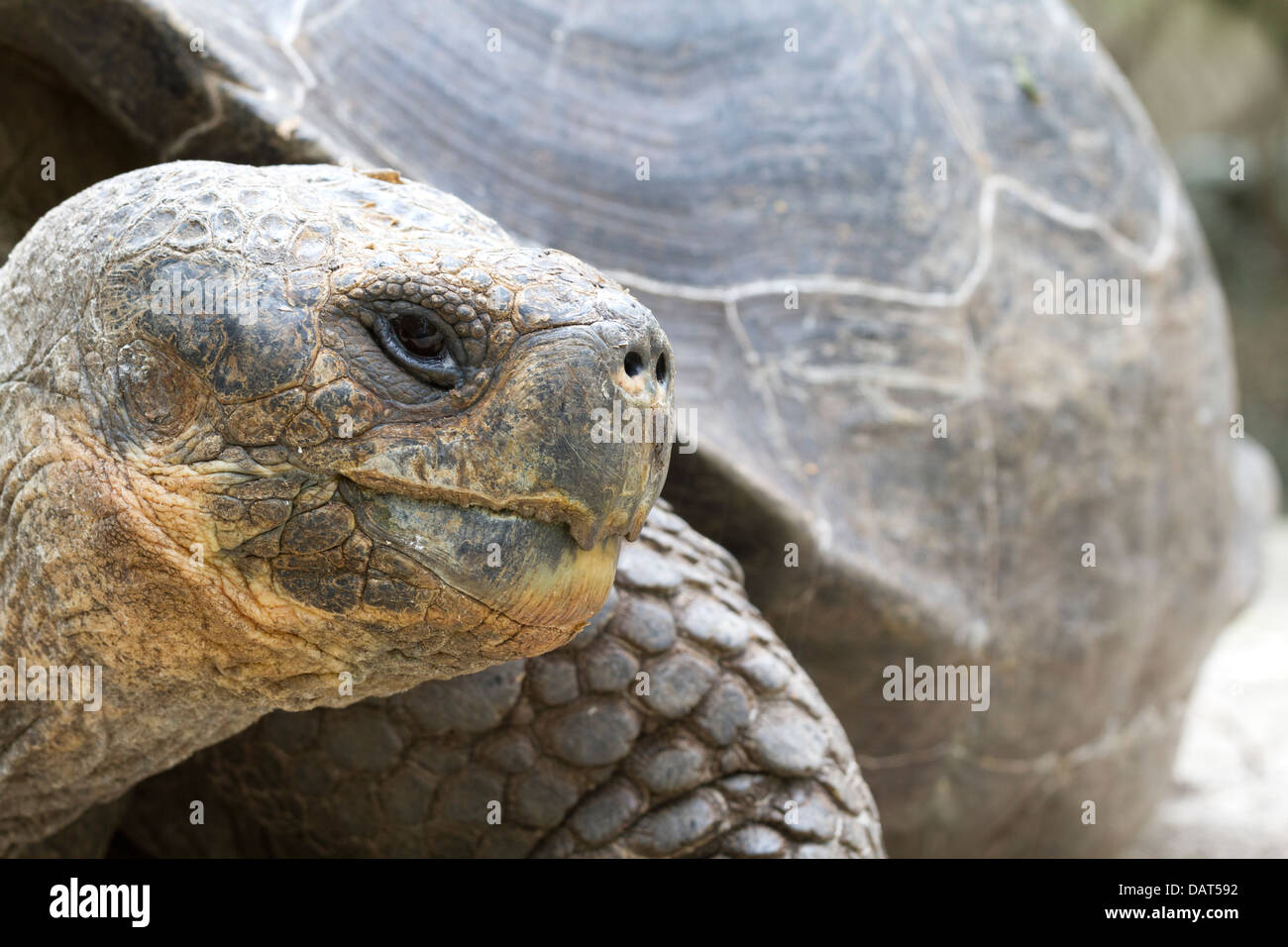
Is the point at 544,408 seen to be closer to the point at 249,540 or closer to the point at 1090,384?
the point at 249,540

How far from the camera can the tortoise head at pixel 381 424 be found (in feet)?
4.47

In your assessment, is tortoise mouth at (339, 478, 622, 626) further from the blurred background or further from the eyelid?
the blurred background

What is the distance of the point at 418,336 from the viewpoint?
1.39 metres

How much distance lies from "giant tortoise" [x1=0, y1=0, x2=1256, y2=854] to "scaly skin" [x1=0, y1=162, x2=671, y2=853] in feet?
1.98

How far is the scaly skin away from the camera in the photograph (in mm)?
1370

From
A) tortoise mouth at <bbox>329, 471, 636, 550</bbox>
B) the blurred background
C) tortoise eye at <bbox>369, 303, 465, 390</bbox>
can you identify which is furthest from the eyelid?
the blurred background

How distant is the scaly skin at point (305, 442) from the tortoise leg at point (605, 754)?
51 centimetres

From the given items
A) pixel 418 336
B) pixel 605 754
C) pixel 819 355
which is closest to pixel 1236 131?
pixel 819 355

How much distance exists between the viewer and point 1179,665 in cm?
362

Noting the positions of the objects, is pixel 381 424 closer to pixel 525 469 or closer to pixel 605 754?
pixel 525 469

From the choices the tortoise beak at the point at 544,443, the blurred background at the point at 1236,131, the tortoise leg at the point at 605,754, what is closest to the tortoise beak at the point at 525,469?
the tortoise beak at the point at 544,443
